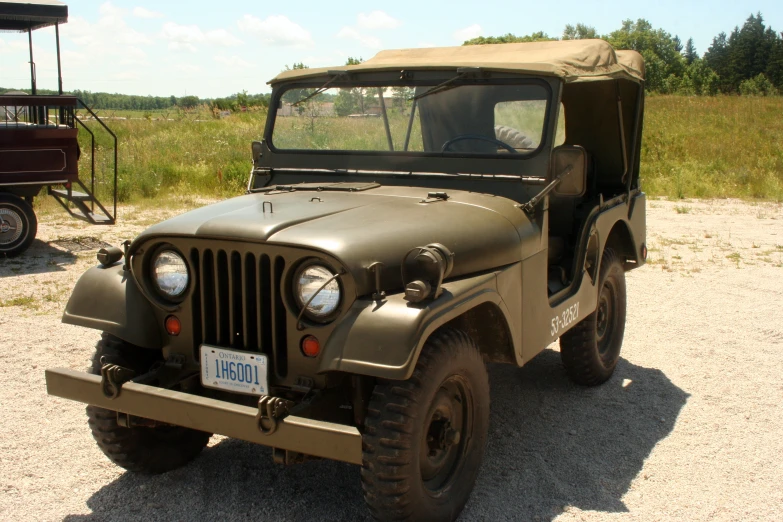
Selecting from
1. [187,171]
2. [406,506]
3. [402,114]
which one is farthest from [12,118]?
[406,506]

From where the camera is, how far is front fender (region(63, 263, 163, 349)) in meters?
3.32

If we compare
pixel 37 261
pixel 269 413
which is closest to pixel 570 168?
pixel 269 413

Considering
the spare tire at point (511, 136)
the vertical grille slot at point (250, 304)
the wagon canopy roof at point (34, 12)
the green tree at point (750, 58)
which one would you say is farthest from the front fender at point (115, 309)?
the green tree at point (750, 58)

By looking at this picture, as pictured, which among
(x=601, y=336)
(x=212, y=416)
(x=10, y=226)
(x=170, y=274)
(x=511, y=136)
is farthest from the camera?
(x=10, y=226)

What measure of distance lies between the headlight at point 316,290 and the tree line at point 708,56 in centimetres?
5273

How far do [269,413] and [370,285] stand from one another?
57 centimetres

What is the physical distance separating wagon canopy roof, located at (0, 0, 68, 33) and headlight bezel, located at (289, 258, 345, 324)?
8.58m

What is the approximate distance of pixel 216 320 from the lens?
3.17m

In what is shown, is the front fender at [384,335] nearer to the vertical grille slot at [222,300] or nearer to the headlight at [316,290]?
the headlight at [316,290]

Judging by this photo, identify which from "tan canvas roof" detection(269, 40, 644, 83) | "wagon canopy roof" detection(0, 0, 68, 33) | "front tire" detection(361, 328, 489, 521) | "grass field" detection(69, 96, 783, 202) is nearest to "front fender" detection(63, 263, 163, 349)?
"front tire" detection(361, 328, 489, 521)

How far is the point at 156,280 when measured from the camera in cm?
332

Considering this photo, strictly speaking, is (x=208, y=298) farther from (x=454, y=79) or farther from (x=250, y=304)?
(x=454, y=79)

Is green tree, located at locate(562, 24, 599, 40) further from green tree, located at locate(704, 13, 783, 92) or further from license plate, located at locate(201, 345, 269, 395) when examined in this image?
license plate, located at locate(201, 345, 269, 395)

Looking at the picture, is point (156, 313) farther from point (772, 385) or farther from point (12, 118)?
point (12, 118)
